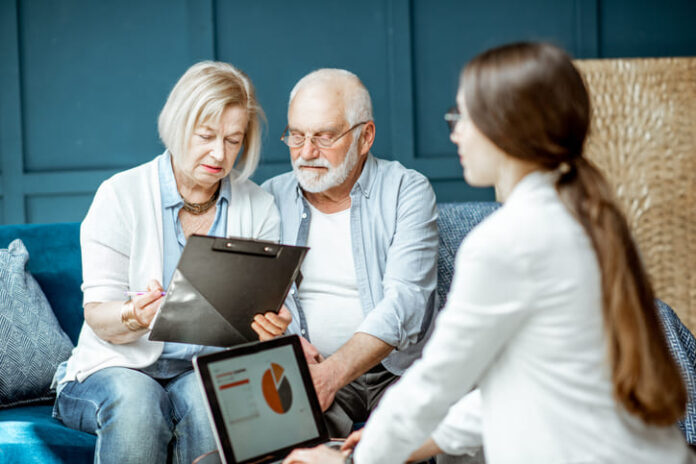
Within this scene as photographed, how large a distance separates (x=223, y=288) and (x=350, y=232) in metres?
0.61

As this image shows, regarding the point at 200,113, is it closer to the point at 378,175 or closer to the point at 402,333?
the point at 378,175

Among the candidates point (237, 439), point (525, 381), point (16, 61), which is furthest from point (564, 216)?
point (16, 61)

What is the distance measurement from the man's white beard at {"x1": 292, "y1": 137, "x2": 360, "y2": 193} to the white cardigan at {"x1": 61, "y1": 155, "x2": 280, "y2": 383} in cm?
42

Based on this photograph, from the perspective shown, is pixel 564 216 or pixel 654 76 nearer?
pixel 564 216

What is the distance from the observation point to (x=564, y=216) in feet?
3.38

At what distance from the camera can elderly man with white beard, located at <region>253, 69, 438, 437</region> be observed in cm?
210

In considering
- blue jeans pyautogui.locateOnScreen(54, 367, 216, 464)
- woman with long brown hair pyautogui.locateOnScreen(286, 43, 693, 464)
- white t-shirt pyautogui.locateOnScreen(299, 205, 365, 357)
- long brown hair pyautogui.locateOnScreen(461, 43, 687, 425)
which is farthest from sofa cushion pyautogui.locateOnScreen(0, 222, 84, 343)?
long brown hair pyautogui.locateOnScreen(461, 43, 687, 425)

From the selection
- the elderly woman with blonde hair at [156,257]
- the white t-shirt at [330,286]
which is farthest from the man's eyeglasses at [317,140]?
the white t-shirt at [330,286]

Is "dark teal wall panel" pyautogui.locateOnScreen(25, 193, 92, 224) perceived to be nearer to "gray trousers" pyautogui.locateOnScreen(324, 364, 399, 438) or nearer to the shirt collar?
the shirt collar

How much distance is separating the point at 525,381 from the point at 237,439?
24.8 inches

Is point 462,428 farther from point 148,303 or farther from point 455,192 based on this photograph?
point 455,192

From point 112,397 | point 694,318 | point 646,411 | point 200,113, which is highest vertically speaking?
point 200,113

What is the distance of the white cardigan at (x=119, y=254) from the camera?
1903mm

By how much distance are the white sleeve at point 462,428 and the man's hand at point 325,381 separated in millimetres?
607
